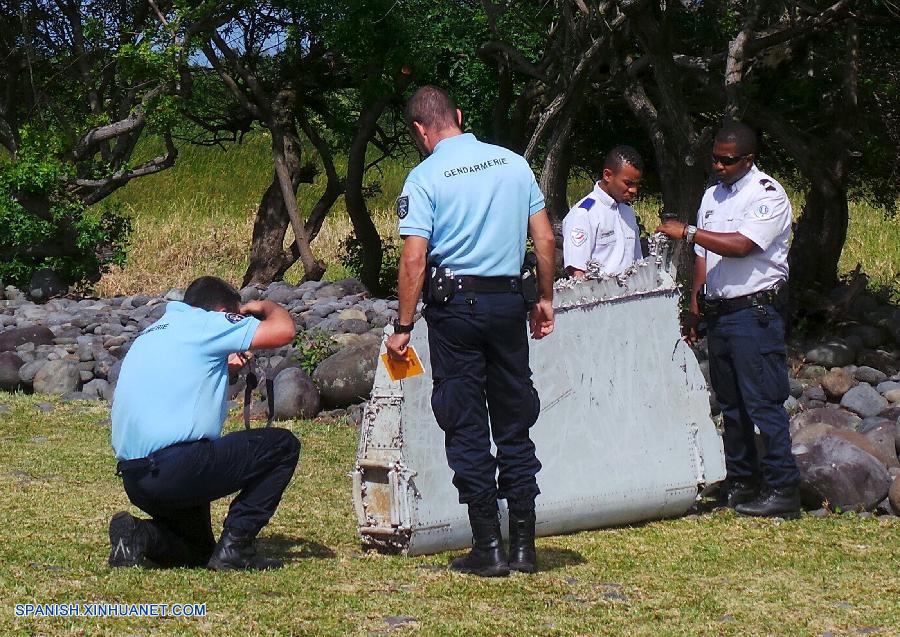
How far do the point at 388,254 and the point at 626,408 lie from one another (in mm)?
11535

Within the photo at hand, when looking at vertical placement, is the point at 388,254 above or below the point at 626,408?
above

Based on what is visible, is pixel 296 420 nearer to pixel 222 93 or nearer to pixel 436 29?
pixel 436 29

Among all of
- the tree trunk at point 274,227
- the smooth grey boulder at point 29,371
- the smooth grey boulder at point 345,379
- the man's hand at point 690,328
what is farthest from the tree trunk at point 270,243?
the man's hand at point 690,328

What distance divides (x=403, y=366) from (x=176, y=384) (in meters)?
0.94

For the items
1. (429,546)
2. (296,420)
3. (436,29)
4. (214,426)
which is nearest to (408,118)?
(214,426)

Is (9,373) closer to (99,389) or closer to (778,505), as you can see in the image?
(99,389)

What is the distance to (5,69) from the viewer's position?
55.8 ft

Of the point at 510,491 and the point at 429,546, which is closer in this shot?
the point at 510,491

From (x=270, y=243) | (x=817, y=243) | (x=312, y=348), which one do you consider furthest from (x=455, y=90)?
(x=312, y=348)

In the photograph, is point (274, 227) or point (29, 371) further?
point (274, 227)

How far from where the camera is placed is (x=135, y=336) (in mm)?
12625

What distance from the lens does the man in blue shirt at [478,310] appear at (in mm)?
5191

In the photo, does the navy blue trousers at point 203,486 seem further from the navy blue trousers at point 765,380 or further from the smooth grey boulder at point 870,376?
the smooth grey boulder at point 870,376

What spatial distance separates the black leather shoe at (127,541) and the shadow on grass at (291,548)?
661mm
